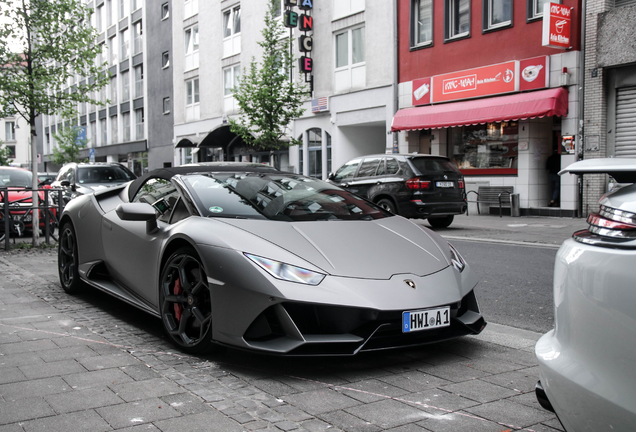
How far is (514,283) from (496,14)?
14.1 metres

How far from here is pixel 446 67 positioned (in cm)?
2023

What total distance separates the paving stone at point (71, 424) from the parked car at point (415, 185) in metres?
10.5

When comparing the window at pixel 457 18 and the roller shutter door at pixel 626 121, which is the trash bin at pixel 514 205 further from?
the window at pixel 457 18

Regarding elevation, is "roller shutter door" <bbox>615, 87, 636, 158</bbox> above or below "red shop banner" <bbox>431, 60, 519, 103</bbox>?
below

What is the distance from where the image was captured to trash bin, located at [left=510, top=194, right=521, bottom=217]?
17.6m

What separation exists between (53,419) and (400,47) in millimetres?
20754

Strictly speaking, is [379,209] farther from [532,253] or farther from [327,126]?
[327,126]

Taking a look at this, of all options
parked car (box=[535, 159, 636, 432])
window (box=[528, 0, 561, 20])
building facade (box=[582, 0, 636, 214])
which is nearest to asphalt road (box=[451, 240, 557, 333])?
parked car (box=[535, 159, 636, 432])

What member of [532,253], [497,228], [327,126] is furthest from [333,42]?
[532,253]

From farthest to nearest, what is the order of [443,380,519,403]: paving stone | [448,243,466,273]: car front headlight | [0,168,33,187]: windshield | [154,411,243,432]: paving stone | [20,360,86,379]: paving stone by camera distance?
[0,168,33,187]: windshield → [448,243,466,273]: car front headlight → [20,360,86,379]: paving stone → [443,380,519,403]: paving stone → [154,411,243,432]: paving stone

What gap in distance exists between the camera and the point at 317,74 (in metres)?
26.0

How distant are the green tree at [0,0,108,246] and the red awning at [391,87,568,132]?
10979 millimetres

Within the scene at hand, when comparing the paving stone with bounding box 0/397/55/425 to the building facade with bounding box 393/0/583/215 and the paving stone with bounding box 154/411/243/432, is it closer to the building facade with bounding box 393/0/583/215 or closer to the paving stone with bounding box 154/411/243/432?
the paving stone with bounding box 154/411/243/432

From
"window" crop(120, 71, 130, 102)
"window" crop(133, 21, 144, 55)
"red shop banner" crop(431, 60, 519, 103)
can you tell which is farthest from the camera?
"window" crop(120, 71, 130, 102)
